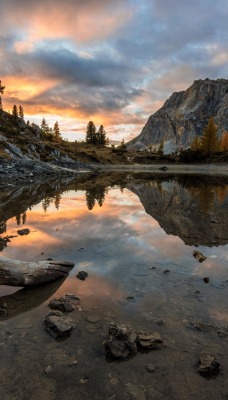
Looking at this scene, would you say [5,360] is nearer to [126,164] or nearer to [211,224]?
[211,224]

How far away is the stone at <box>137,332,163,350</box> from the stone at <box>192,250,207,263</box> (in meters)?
6.68

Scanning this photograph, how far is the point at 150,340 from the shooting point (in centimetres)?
782

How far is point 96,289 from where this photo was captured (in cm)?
1107

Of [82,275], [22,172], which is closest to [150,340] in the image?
[82,275]

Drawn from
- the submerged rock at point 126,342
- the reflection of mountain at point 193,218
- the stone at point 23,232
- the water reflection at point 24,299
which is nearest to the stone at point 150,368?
the submerged rock at point 126,342

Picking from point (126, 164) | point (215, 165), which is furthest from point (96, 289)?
point (126, 164)

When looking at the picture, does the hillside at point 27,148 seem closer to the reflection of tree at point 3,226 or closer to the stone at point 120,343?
the reflection of tree at point 3,226

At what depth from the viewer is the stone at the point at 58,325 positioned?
27.2 feet

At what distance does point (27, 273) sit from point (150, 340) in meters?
5.46

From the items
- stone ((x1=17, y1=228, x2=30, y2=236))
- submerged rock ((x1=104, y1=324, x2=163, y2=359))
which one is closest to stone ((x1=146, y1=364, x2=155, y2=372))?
submerged rock ((x1=104, y1=324, x2=163, y2=359))

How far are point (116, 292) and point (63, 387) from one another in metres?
4.59

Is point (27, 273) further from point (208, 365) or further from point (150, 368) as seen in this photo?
point (208, 365)

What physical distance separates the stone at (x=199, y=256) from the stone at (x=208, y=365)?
284 inches

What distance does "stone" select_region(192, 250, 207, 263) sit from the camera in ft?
46.3
